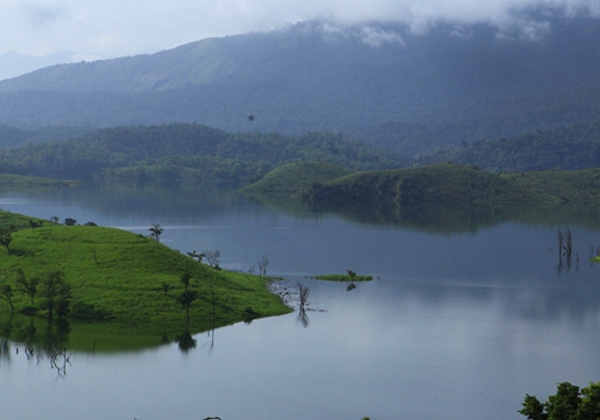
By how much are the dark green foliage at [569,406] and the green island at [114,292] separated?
40112mm

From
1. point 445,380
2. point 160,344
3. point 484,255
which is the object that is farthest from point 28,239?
point 484,255

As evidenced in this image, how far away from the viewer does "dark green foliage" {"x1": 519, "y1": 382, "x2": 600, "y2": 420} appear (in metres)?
47.7

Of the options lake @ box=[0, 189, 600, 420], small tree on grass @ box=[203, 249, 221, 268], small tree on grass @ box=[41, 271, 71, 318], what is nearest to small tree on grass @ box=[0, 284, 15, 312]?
small tree on grass @ box=[41, 271, 71, 318]

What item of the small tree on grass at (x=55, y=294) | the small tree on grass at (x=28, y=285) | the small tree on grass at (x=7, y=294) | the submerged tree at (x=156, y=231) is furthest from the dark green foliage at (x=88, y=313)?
the submerged tree at (x=156, y=231)

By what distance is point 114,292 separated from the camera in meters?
92.3

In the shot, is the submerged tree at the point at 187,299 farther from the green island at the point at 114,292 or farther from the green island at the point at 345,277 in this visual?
the green island at the point at 345,277

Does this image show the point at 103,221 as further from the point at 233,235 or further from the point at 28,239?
the point at 28,239

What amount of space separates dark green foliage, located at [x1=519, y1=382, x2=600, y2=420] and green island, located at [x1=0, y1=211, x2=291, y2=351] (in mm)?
40112

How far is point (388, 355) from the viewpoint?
7900 cm

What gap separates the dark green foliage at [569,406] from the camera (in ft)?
156

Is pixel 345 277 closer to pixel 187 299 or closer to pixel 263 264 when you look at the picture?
pixel 263 264

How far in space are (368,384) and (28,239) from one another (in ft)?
175

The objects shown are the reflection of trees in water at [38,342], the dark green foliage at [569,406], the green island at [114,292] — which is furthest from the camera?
the green island at [114,292]

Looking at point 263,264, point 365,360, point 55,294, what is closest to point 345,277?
point 263,264
